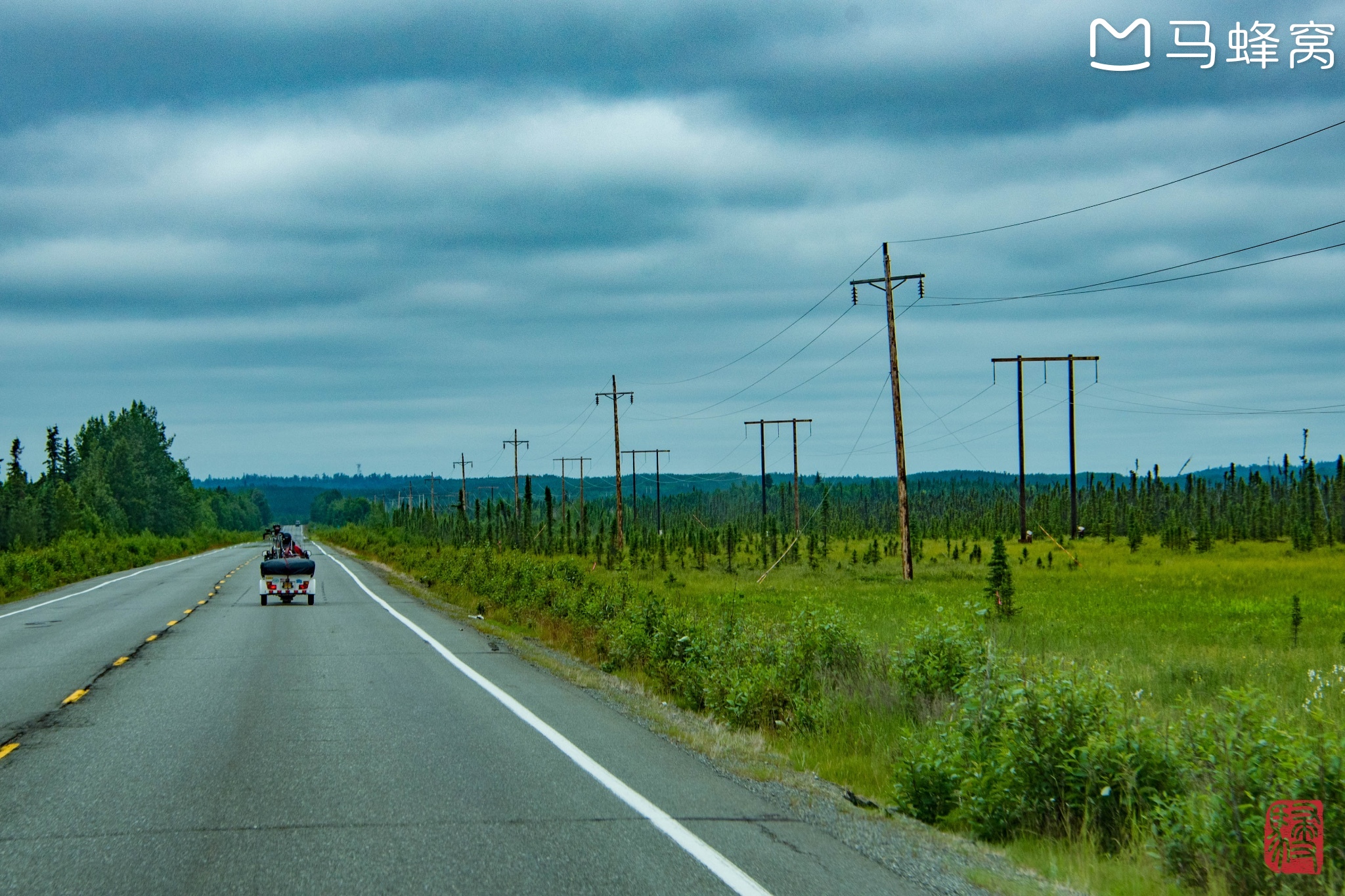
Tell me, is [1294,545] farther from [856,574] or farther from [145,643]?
[145,643]

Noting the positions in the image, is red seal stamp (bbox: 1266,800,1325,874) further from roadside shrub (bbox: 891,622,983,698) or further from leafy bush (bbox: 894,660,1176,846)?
roadside shrub (bbox: 891,622,983,698)

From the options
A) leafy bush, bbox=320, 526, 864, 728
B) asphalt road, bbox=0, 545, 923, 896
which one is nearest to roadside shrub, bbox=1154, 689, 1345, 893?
asphalt road, bbox=0, 545, 923, 896

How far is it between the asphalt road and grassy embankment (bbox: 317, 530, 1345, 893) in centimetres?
148

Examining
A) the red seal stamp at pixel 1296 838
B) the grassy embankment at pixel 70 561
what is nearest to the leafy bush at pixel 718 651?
the red seal stamp at pixel 1296 838

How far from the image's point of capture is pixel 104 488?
134 metres

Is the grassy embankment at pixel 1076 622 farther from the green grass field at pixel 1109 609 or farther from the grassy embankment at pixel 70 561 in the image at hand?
A: the grassy embankment at pixel 70 561

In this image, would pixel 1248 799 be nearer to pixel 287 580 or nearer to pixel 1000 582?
pixel 1000 582

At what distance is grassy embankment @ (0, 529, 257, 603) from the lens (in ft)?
135

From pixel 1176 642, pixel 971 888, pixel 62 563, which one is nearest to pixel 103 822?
pixel 971 888

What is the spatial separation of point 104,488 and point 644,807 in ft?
470

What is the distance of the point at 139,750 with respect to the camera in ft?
32.5

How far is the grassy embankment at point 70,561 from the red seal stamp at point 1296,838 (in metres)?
38.5

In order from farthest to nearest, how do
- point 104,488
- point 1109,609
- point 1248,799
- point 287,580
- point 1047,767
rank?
point 104,488, point 287,580, point 1109,609, point 1047,767, point 1248,799

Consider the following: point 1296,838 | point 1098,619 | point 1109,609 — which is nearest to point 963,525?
point 1109,609
